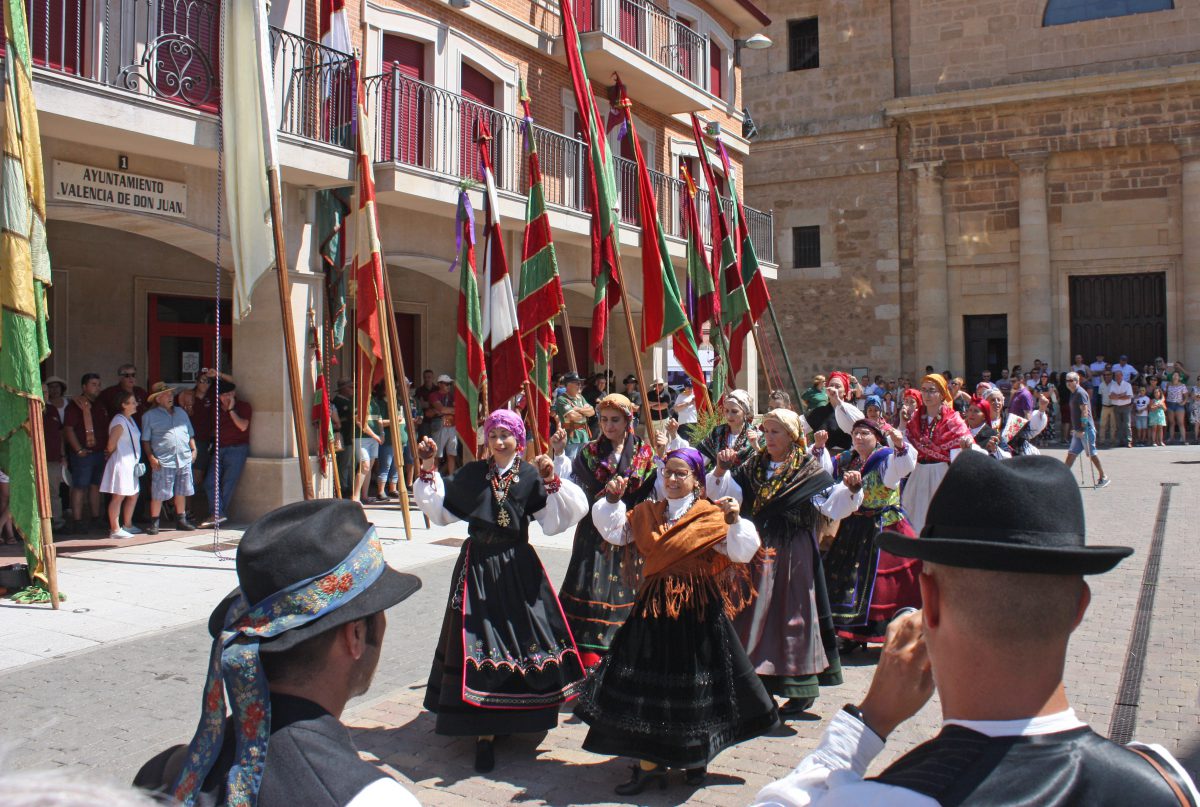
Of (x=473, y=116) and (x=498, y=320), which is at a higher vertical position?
(x=473, y=116)

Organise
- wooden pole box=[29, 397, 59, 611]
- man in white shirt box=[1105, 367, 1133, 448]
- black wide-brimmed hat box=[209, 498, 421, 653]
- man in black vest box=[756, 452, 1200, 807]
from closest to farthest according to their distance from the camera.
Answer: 1. man in black vest box=[756, 452, 1200, 807]
2. black wide-brimmed hat box=[209, 498, 421, 653]
3. wooden pole box=[29, 397, 59, 611]
4. man in white shirt box=[1105, 367, 1133, 448]

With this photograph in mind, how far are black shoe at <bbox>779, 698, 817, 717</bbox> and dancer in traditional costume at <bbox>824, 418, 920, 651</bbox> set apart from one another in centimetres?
129

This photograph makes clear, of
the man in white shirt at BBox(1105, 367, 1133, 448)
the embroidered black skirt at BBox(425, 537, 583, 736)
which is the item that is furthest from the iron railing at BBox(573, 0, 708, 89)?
the embroidered black skirt at BBox(425, 537, 583, 736)

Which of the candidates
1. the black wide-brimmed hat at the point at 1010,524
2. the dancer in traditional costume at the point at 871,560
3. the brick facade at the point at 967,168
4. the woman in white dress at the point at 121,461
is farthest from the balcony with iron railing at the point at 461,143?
the brick facade at the point at 967,168

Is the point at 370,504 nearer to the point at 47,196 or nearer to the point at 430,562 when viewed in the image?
the point at 430,562

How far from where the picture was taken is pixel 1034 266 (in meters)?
26.7

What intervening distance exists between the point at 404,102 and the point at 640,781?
11.9 m

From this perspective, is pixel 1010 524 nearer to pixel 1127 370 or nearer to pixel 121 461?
pixel 121 461

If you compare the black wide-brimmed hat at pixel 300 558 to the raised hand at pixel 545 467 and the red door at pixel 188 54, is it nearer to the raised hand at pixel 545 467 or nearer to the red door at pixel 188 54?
the raised hand at pixel 545 467

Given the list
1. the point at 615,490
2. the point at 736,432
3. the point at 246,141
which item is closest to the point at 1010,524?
the point at 615,490

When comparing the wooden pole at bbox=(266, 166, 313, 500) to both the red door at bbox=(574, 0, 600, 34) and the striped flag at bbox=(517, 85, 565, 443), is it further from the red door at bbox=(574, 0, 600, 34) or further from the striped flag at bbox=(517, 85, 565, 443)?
the red door at bbox=(574, 0, 600, 34)

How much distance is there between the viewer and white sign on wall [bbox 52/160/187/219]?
33.9ft

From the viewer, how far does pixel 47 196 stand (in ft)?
33.5

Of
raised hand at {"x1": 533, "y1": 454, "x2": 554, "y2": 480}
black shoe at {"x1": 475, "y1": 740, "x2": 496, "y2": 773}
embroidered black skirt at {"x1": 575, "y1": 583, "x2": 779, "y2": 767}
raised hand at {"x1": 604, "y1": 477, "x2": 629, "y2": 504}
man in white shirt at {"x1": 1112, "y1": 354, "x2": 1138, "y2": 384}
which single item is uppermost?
man in white shirt at {"x1": 1112, "y1": 354, "x2": 1138, "y2": 384}
